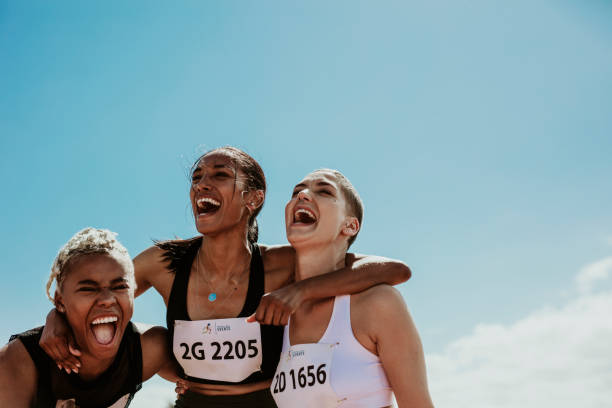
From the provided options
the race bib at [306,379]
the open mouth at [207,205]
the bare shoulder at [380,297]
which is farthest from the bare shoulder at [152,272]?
the bare shoulder at [380,297]

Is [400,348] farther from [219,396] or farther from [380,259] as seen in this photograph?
[219,396]

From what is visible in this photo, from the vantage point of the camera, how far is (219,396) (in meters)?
5.17

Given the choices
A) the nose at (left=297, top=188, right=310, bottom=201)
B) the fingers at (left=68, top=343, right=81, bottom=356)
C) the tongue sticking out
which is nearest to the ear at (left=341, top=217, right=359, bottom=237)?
the nose at (left=297, top=188, right=310, bottom=201)

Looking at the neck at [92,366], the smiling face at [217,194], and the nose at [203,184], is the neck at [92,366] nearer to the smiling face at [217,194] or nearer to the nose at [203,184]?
the smiling face at [217,194]

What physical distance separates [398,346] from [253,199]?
2415 millimetres

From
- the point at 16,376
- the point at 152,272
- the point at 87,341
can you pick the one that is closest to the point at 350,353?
the point at 87,341

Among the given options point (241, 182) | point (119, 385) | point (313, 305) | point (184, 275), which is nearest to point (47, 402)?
point (119, 385)

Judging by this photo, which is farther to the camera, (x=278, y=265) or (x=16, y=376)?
(x=278, y=265)

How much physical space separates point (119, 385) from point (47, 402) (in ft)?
1.80

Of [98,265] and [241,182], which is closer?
[98,265]

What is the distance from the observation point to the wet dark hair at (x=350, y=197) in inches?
205

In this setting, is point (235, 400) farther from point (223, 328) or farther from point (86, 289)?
point (86, 289)

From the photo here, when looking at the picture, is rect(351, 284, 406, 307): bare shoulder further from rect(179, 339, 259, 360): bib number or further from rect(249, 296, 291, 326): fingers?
rect(179, 339, 259, 360): bib number

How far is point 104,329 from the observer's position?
186 inches
